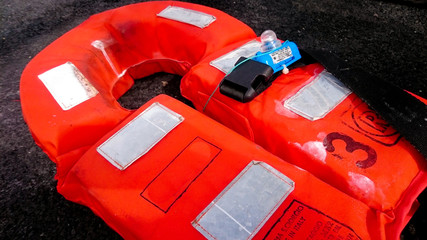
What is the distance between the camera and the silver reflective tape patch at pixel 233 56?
141cm

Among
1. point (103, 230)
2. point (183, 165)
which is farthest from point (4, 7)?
point (183, 165)

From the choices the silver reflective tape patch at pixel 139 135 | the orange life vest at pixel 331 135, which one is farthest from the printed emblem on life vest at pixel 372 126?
the silver reflective tape patch at pixel 139 135

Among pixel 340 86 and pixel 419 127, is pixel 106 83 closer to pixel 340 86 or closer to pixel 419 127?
pixel 340 86

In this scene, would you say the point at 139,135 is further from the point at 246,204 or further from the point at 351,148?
the point at 351,148

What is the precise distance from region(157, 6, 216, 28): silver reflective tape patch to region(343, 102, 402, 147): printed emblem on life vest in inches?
37.5

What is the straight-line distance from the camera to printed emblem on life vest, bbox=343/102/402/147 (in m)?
1.09

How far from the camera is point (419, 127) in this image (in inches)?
42.8

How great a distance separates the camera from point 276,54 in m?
1.36

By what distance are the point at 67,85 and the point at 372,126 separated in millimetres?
1359

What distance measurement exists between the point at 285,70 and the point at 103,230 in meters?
1.14

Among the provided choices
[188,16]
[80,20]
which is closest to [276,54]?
[188,16]

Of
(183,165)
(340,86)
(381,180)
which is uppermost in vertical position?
(340,86)

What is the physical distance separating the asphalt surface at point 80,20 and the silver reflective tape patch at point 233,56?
0.63 meters

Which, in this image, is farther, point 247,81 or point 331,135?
point 247,81
